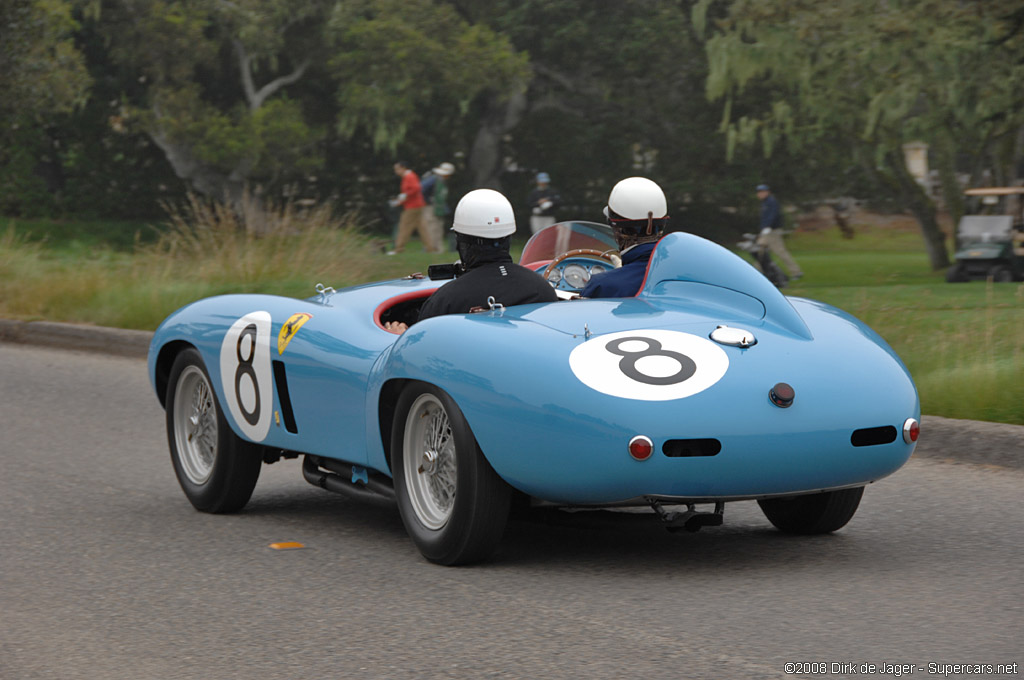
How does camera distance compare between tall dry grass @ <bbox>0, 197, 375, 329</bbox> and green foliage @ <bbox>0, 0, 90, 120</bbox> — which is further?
green foliage @ <bbox>0, 0, 90, 120</bbox>

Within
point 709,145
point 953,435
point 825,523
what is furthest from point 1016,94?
point 825,523

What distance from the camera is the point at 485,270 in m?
6.00

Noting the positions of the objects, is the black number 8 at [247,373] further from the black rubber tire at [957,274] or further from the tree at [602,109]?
the tree at [602,109]

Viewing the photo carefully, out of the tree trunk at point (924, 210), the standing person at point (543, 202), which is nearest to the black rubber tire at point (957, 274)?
the tree trunk at point (924, 210)

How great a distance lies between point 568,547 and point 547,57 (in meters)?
38.8

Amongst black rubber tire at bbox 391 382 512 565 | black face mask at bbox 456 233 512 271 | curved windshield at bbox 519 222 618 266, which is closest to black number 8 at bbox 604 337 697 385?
black rubber tire at bbox 391 382 512 565

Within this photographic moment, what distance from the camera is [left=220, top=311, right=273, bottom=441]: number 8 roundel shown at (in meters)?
6.51

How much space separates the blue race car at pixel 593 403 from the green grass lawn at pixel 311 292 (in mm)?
3233

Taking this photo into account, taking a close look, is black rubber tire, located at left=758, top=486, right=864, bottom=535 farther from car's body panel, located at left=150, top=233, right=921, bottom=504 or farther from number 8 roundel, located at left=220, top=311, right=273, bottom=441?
number 8 roundel, located at left=220, top=311, right=273, bottom=441

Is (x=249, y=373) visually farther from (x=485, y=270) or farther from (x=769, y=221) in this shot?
(x=769, y=221)

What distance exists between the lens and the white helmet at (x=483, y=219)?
6.06 m

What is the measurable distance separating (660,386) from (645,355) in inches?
7.9

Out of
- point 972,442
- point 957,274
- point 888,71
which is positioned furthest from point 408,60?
point 972,442

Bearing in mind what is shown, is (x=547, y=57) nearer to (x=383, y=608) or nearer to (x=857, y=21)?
(x=857, y=21)
